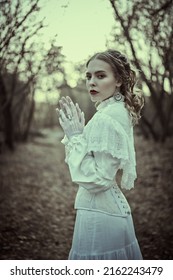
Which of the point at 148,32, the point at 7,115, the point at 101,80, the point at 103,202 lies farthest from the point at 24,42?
the point at 7,115

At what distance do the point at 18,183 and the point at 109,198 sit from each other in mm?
3869

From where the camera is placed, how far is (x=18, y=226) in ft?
11.6

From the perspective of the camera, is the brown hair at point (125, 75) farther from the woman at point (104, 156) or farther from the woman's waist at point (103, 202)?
the woman's waist at point (103, 202)

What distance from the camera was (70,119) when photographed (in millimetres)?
1469

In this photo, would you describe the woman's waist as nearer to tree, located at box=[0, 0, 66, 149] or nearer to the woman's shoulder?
the woman's shoulder

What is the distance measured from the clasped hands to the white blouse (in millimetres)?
27

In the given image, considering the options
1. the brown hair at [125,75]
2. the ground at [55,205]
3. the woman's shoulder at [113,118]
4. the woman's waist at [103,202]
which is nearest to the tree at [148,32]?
the brown hair at [125,75]

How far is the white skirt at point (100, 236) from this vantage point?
148 centimetres

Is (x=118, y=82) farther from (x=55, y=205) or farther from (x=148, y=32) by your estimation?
(x=55, y=205)

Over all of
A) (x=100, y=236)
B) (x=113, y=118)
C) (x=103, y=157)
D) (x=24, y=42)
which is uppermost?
(x=24, y=42)

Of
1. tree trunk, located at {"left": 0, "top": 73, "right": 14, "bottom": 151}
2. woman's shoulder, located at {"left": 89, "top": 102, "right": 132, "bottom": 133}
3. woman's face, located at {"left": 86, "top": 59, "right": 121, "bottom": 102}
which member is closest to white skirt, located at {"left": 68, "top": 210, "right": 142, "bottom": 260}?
woman's shoulder, located at {"left": 89, "top": 102, "right": 132, "bottom": 133}

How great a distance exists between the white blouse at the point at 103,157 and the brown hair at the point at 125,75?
43mm

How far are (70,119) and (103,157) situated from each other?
209mm
